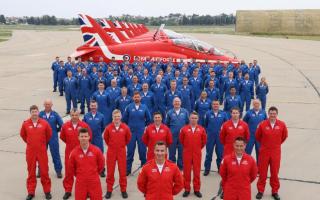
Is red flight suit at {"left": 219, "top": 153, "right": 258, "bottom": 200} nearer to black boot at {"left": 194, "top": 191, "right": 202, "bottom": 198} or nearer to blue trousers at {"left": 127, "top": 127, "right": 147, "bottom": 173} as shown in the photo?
black boot at {"left": 194, "top": 191, "right": 202, "bottom": 198}

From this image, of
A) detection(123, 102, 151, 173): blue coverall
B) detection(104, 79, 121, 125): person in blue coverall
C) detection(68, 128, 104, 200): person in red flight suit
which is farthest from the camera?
detection(104, 79, 121, 125): person in blue coverall

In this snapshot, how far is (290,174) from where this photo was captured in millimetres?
8406

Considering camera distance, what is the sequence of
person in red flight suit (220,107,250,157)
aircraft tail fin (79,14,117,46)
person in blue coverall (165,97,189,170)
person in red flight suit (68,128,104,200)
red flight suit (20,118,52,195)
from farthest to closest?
aircraft tail fin (79,14,117,46) → person in blue coverall (165,97,189,170) → person in red flight suit (220,107,250,157) → red flight suit (20,118,52,195) → person in red flight suit (68,128,104,200)

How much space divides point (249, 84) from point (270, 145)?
21.2 feet

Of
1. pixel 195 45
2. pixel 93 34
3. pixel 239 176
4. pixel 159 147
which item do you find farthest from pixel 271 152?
pixel 93 34

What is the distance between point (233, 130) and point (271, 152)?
0.79 m

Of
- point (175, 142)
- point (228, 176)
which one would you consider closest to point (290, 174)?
point (175, 142)

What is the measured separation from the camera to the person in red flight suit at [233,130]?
24.6ft

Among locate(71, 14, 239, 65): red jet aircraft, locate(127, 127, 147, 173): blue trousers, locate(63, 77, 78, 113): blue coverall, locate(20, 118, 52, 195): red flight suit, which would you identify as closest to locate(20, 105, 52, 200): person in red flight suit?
locate(20, 118, 52, 195): red flight suit

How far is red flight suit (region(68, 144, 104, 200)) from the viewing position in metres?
6.04

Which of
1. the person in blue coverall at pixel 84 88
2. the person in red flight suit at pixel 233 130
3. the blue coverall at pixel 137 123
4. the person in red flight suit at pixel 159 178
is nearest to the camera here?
the person in red flight suit at pixel 159 178

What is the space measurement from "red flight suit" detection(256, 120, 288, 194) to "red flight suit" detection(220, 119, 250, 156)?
36 cm

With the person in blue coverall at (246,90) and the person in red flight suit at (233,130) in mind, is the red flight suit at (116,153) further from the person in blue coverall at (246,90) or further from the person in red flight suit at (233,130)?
the person in blue coverall at (246,90)

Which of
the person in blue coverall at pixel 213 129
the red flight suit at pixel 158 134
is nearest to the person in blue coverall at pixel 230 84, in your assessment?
the person in blue coverall at pixel 213 129
